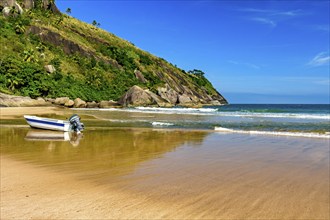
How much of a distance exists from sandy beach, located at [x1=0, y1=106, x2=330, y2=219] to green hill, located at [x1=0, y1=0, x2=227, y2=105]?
51861 millimetres

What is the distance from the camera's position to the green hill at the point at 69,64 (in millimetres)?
65000

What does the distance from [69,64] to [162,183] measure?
3226 inches

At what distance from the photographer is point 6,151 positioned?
508 inches

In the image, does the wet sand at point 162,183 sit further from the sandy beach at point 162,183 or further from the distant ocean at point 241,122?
the distant ocean at point 241,122

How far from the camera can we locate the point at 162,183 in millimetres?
8109

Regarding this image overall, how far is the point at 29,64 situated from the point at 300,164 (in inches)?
2583

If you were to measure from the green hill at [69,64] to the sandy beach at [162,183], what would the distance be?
170 feet

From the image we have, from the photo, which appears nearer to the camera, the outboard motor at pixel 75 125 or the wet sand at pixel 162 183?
the wet sand at pixel 162 183

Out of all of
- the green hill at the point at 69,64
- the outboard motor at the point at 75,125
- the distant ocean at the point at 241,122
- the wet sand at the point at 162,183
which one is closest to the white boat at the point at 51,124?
the outboard motor at the point at 75,125

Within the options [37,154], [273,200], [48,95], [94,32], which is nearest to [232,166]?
[273,200]

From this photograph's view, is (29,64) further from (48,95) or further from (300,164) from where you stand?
(300,164)

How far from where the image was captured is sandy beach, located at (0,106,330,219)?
604cm

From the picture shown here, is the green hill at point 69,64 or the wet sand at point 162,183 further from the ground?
the green hill at point 69,64

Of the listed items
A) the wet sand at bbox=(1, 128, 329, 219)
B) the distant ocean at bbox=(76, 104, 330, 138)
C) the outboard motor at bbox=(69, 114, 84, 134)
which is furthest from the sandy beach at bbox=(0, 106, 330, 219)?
the distant ocean at bbox=(76, 104, 330, 138)
